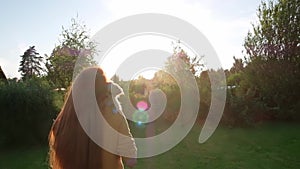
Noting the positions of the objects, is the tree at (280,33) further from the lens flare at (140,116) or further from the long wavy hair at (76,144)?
the long wavy hair at (76,144)

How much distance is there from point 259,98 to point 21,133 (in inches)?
386

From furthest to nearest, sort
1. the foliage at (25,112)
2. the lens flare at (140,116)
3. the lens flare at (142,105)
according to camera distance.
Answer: the lens flare at (142,105) → the lens flare at (140,116) → the foliage at (25,112)

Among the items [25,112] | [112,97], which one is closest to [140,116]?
[25,112]

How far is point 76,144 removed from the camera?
2.16 meters

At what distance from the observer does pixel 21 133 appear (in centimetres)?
982

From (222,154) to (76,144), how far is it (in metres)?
6.73

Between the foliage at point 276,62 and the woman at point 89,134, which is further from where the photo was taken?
the foliage at point 276,62

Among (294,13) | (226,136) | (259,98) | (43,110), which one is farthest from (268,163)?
(294,13)

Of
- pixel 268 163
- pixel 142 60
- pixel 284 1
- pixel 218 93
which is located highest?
pixel 284 1

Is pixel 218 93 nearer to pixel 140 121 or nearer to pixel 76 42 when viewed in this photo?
pixel 140 121

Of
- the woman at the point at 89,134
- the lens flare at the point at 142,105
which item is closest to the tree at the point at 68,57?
the lens flare at the point at 142,105

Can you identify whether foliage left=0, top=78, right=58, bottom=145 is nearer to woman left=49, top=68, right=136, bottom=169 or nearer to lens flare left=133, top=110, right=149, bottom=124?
lens flare left=133, top=110, right=149, bottom=124

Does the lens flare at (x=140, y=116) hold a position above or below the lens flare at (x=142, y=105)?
below

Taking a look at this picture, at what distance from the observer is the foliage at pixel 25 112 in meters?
9.49
